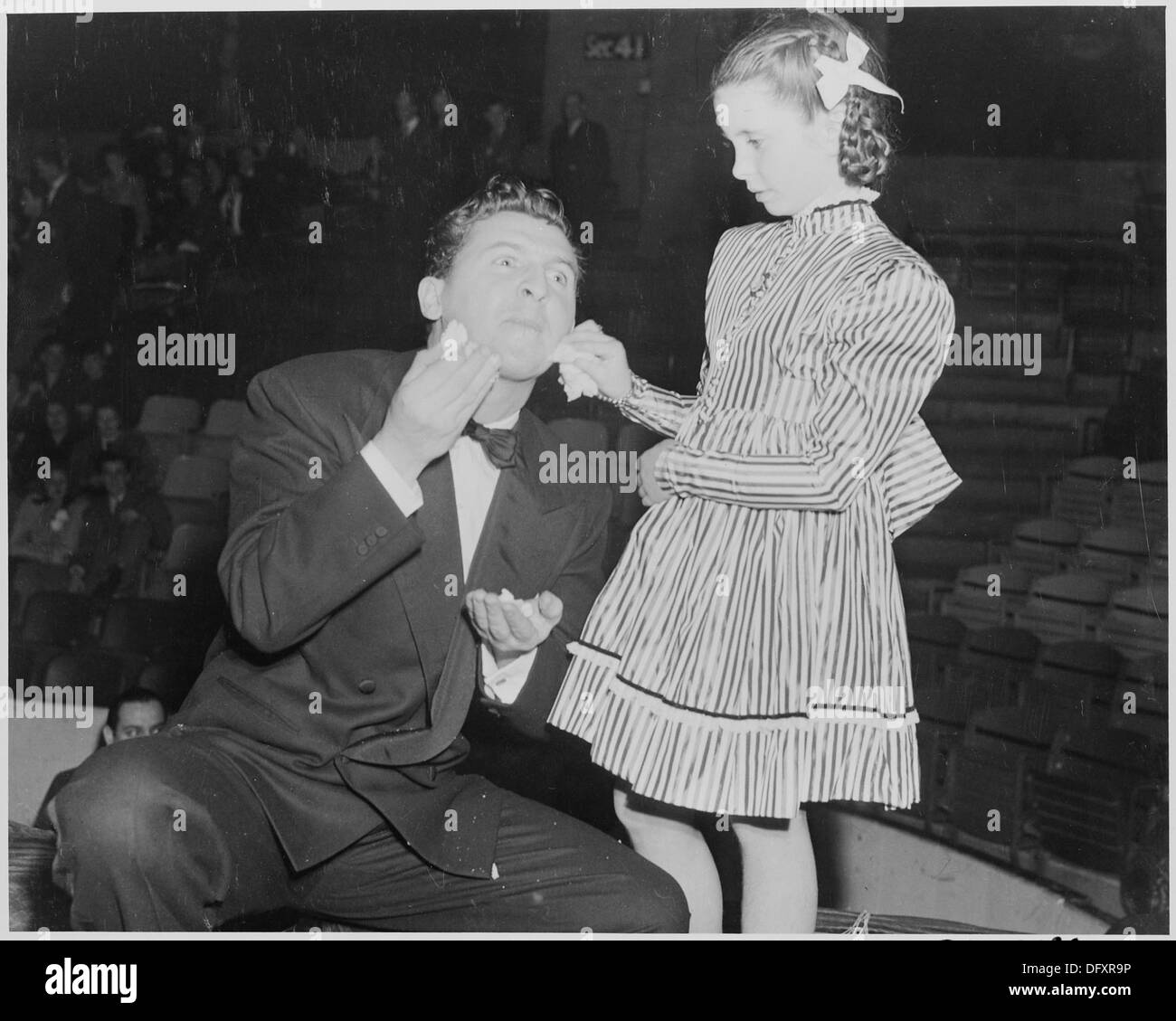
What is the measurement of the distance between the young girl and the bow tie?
0.77 feet

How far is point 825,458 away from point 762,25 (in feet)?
3.16

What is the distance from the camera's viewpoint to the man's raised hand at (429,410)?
2.64 m

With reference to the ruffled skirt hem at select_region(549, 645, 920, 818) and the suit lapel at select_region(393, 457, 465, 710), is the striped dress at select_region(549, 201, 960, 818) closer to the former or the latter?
the ruffled skirt hem at select_region(549, 645, 920, 818)

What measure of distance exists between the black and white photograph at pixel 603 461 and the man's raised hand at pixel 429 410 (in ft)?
0.04

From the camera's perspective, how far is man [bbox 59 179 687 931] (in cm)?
262

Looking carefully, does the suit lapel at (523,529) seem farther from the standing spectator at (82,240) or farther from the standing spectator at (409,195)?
the standing spectator at (82,240)

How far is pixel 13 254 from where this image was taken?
9.92ft

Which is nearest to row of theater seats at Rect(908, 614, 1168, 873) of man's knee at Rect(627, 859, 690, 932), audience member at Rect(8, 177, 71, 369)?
man's knee at Rect(627, 859, 690, 932)

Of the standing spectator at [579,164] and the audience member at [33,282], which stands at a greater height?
the standing spectator at [579,164]

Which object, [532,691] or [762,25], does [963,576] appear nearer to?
[532,691]

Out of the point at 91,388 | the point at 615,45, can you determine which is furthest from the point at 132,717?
the point at 615,45

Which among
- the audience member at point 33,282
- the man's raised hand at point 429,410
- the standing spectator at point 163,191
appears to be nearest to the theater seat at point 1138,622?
the man's raised hand at point 429,410

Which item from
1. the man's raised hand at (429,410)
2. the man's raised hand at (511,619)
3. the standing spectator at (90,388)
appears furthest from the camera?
the standing spectator at (90,388)

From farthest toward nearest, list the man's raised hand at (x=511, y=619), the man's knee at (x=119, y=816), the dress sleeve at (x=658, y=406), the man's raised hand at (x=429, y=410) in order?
the dress sleeve at (x=658, y=406) → the man's raised hand at (x=511, y=619) → the man's raised hand at (x=429, y=410) → the man's knee at (x=119, y=816)
